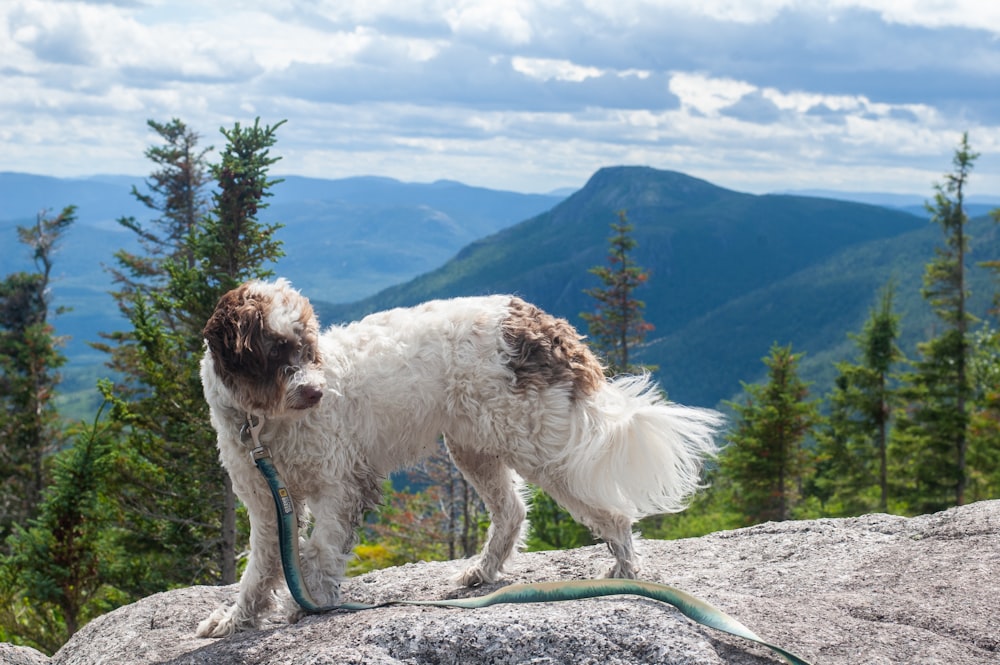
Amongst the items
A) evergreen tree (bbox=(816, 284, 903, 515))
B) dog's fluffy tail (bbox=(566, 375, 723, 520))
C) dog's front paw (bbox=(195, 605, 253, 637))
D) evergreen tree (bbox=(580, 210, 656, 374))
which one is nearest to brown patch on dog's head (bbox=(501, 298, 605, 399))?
dog's fluffy tail (bbox=(566, 375, 723, 520))

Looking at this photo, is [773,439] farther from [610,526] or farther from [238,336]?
[238,336]

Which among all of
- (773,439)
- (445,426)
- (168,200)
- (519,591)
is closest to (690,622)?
(519,591)

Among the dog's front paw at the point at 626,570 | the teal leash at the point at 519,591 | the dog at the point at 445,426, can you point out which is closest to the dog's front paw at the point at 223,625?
the dog at the point at 445,426

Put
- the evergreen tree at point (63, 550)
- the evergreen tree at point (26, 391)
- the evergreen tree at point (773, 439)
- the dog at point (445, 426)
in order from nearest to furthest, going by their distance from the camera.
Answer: the dog at point (445, 426) → the evergreen tree at point (63, 550) → the evergreen tree at point (773, 439) → the evergreen tree at point (26, 391)

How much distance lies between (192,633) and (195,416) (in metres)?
8.55

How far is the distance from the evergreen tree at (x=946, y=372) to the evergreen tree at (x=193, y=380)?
26621mm

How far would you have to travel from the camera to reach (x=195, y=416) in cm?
1370

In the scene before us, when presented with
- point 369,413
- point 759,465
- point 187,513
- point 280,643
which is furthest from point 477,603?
point 759,465

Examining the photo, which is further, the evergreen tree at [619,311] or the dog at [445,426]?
the evergreen tree at [619,311]

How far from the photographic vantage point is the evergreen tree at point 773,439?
27000 mm

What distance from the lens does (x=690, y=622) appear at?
405 centimetres

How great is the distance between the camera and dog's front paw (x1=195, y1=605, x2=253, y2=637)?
5.49 m

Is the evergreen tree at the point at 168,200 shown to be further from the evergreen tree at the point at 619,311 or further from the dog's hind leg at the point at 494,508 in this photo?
the dog's hind leg at the point at 494,508

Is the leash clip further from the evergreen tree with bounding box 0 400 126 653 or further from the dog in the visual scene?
the evergreen tree with bounding box 0 400 126 653
